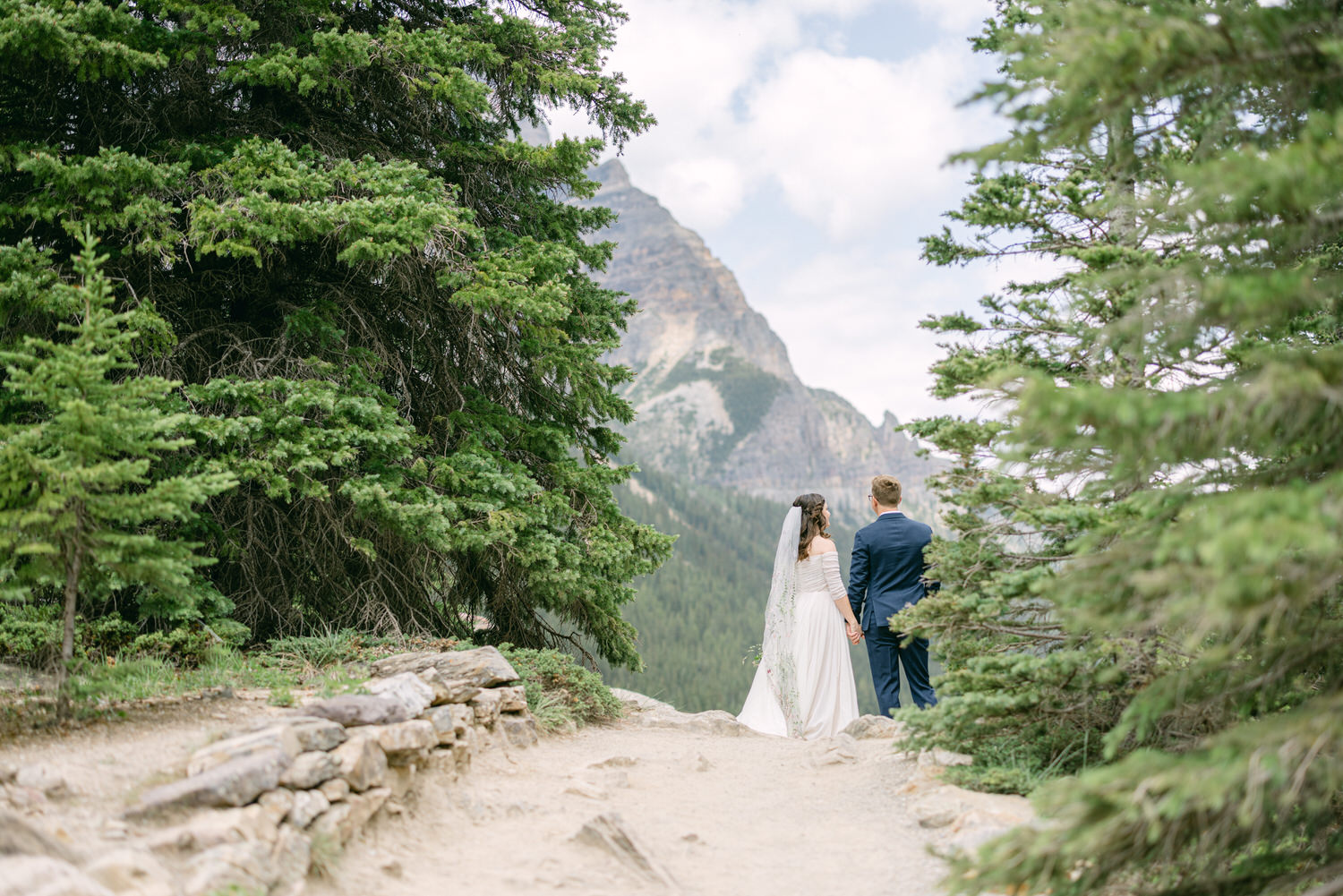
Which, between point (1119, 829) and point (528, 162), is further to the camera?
point (528, 162)

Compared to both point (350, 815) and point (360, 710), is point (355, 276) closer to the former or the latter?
point (360, 710)

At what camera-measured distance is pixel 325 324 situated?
7012 millimetres

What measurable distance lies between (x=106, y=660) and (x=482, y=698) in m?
2.40

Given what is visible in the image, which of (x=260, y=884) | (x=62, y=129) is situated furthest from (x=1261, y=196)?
(x=62, y=129)

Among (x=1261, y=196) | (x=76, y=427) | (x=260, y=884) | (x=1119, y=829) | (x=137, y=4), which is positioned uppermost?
(x=137, y=4)

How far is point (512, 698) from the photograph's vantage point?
6.05 meters

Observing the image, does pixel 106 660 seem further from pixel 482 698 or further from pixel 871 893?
pixel 871 893

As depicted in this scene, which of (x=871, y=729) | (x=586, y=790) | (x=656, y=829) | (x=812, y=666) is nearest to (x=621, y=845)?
(x=656, y=829)

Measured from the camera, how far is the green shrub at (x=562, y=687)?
6699 mm

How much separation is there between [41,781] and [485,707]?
2.63 meters

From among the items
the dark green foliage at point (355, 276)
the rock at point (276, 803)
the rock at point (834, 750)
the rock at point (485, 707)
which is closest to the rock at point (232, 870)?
the rock at point (276, 803)

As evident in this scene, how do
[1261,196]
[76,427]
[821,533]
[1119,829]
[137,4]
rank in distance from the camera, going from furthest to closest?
[821,533], [137,4], [76,427], [1261,196], [1119,829]

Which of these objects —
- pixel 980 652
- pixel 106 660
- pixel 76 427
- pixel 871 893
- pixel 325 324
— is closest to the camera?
pixel 871 893

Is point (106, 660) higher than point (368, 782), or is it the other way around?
point (106, 660)
